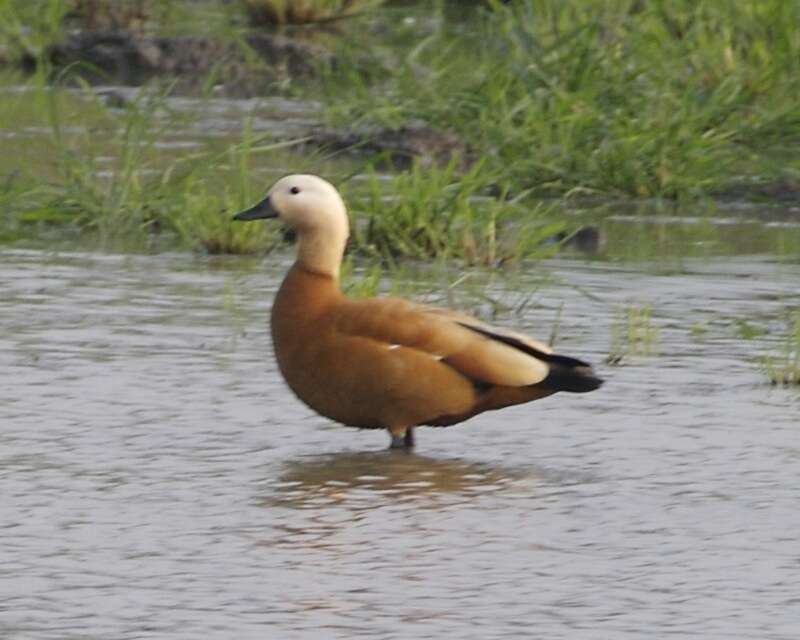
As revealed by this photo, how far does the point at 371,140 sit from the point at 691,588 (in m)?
7.18

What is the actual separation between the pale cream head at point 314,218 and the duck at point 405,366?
→ 211mm

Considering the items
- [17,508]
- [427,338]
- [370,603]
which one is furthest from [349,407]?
[370,603]

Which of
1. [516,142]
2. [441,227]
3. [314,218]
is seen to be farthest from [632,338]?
[516,142]

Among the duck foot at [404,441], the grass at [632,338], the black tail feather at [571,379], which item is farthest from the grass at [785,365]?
the duck foot at [404,441]

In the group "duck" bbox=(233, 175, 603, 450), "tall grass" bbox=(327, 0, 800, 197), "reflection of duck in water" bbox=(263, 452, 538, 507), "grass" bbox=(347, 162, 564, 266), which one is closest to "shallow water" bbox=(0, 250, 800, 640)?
"reflection of duck in water" bbox=(263, 452, 538, 507)

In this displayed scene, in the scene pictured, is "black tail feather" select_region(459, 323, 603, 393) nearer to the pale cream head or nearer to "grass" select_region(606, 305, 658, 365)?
the pale cream head

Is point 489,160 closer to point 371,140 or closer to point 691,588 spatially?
point 371,140

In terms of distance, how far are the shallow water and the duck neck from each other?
0.46 meters

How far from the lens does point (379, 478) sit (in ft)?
21.3

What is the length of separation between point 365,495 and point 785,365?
1.98 m

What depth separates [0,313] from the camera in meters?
8.63

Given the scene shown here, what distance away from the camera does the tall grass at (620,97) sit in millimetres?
11547

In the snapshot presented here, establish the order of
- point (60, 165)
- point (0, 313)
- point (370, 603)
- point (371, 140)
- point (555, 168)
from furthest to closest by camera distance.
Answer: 1. point (371, 140)
2. point (555, 168)
3. point (60, 165)
4. point (0, 313)
5. point (370, 603)

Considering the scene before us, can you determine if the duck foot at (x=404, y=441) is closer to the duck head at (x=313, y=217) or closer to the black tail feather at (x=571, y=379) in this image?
the black tail feather at (x=571, y=379)
